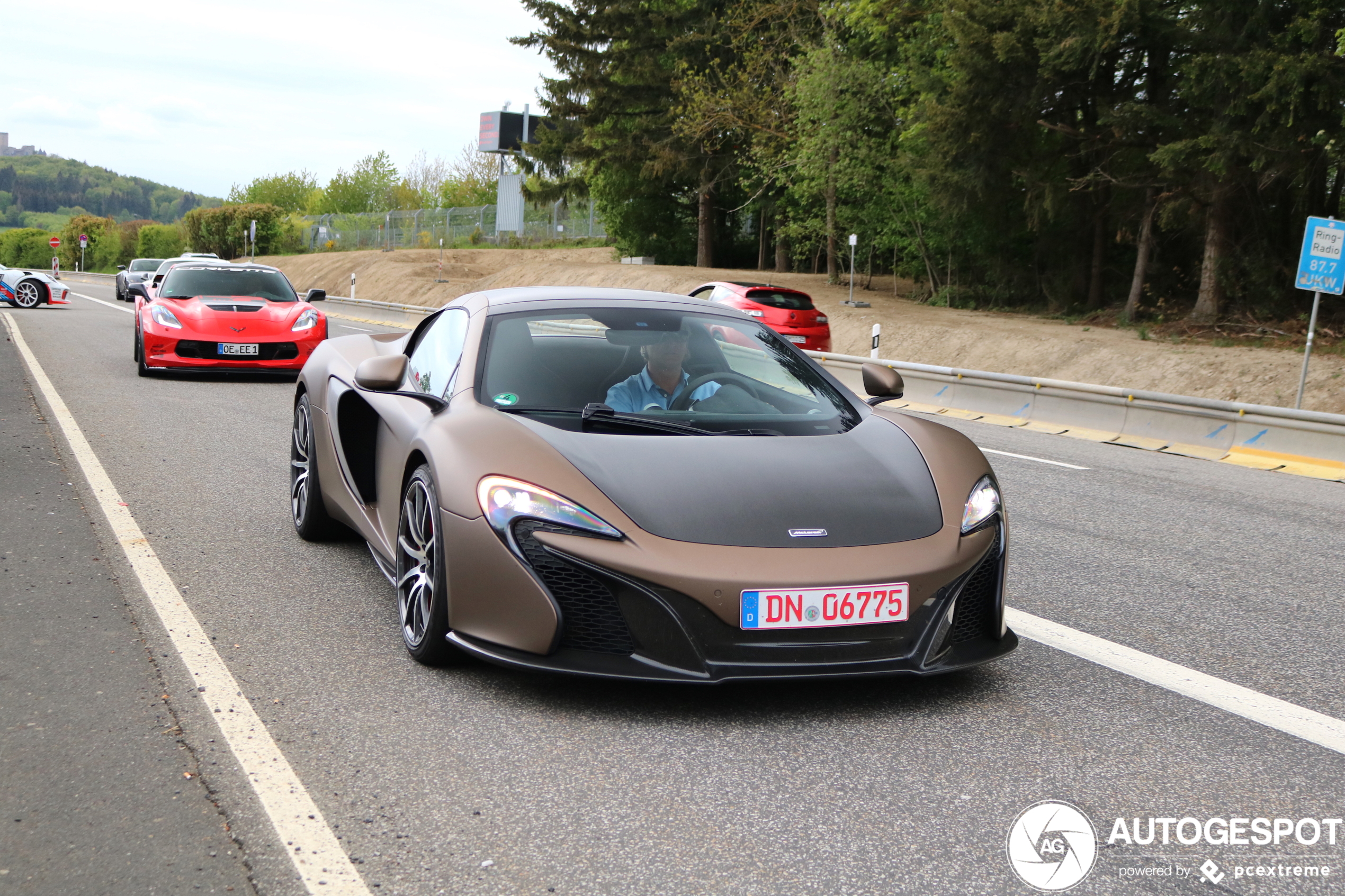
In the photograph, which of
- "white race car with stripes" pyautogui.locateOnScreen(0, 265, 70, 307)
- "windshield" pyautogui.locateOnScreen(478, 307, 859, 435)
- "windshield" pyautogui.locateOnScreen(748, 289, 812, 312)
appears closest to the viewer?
"windshield" pyautogui.locateOnScreen(478, 307, 859, 435)

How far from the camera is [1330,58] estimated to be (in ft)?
69.9

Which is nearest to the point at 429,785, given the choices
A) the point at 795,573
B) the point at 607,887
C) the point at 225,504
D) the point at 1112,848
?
the point at 607,887

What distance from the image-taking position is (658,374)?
5.00 metres

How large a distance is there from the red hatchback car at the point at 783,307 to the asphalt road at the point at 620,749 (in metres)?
16.7

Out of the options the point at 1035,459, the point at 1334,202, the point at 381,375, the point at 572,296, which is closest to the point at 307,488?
the point at 381,375

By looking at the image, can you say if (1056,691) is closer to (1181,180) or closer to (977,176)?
(1181,180)

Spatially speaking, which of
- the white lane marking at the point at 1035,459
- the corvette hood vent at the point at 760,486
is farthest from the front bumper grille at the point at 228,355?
the corvette hood vent at the point at 760,486

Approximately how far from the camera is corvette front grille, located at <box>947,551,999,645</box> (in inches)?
155

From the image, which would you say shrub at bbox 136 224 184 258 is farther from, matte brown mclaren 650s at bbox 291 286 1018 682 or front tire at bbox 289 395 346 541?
matte brown mclaren 650s at bbox 291 286 1018 682

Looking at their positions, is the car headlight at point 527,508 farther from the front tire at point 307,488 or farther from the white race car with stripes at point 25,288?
the white race car with stripes at point 25,288

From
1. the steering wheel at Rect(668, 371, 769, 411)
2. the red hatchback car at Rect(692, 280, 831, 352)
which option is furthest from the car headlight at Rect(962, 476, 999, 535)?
the red hatchback car at Rect(692, 280, 831, 352)

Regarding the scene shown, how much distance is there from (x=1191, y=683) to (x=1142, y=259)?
1050 inches

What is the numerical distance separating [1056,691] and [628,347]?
2.10 metres

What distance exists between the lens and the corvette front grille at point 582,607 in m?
3.67
